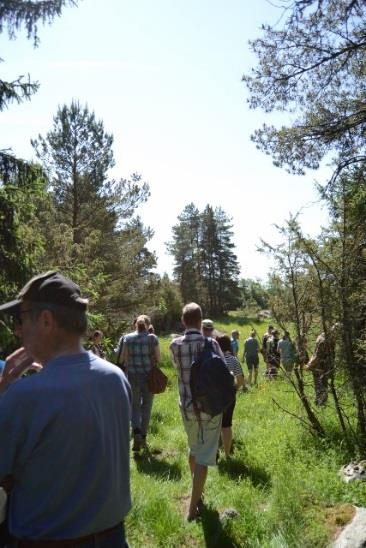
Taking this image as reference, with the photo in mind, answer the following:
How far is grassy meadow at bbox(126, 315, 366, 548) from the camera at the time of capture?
13.8 ft


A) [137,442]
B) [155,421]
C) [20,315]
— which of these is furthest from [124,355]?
[20,315]

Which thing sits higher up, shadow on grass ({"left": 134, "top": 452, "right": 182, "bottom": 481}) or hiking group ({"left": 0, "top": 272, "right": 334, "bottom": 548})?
hiking group ({"left": 0, "top": 272, "right": 334, "bottom": 548})

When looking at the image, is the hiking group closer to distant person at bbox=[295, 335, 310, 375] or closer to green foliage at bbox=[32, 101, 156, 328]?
distant person at bbox=[295, 335, 310, 375]

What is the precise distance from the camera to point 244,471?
5797 mm

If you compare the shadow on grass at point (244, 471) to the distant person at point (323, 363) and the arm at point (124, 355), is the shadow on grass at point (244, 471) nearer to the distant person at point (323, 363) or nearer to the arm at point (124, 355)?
the distant person at point (323, 363)

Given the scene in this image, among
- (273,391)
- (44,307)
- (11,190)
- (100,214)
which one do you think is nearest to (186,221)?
(100,214)

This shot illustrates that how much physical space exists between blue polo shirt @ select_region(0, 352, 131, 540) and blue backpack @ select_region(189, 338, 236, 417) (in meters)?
2.61

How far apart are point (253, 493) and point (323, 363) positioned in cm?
216

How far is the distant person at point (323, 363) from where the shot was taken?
247 inches

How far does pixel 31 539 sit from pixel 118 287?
16.0m

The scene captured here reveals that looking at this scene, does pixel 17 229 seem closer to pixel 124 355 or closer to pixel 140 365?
pixel 124 355

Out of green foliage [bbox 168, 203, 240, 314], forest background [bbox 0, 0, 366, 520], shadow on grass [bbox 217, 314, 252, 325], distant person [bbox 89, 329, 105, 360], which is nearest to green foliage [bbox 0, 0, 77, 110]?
forest background [bbox 0, 0, 366, 520]

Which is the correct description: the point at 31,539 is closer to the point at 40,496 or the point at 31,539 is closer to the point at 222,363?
the point at 40,496

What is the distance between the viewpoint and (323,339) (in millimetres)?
6449
